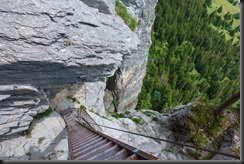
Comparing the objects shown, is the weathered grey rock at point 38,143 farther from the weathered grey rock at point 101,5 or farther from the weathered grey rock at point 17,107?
the weathered grey rock at point 101,5

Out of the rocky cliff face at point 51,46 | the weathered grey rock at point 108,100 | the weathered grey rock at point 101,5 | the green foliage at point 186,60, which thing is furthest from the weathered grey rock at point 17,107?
the green foliage at point 186,60

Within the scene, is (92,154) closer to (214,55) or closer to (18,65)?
(18,65)

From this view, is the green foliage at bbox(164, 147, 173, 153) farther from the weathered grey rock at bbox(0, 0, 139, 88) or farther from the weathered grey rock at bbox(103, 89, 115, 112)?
the weathered grey rock at bbox(103, 89, 115, 112)

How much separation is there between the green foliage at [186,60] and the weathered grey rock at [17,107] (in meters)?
39.0

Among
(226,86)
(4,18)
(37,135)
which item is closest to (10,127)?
(37,135)

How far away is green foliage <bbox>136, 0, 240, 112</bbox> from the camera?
233 ft

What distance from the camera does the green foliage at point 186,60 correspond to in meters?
70.9

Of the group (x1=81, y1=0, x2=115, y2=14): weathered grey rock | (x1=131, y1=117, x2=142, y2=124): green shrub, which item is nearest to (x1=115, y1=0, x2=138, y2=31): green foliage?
(x1=81, y1=0, x2=115, y2=14): weathered grey rock

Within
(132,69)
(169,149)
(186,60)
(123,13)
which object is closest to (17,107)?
(123,13)

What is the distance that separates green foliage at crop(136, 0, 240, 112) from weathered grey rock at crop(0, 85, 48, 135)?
3903 cm

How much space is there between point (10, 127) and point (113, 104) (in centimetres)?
2337

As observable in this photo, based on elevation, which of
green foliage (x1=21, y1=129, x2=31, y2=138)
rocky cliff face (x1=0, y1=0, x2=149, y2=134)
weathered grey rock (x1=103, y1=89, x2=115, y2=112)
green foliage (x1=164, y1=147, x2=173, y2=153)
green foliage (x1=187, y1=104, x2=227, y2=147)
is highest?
rocky cliff face (x1=0, y1=0, x2=149, y2=134)

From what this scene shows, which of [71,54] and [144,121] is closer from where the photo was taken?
[71,54]

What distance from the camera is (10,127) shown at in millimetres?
16656
